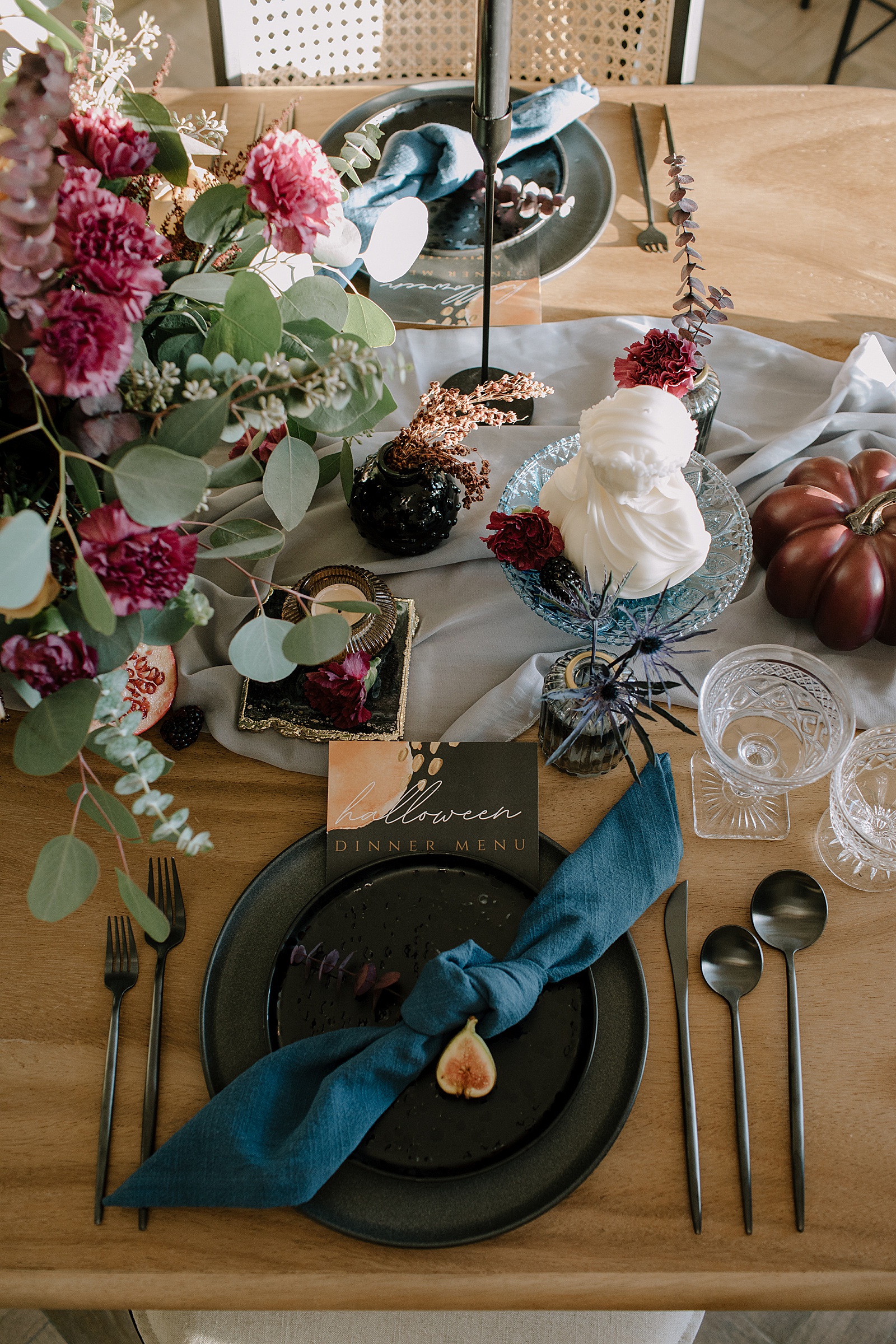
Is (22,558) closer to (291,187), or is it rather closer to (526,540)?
(291,187)

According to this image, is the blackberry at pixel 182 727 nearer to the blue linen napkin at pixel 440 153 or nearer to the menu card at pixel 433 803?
the menu card at pixel 433 803

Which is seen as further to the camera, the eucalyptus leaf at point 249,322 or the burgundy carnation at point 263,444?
the burgundy carnation at point 263,444

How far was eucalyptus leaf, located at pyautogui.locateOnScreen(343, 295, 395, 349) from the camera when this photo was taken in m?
0.73

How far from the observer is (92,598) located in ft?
1.66

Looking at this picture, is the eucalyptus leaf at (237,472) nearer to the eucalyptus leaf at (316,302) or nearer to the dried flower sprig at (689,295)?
the eucalyptus leaf at (316,302)

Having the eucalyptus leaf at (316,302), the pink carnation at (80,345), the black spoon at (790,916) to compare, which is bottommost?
the black spoon at (790,916)

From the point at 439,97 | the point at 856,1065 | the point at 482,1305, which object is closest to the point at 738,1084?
the point at 856,1065

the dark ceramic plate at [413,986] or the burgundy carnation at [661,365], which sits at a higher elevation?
the burgundy carnation at [661,365]

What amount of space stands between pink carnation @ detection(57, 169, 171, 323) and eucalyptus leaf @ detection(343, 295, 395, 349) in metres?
0.23

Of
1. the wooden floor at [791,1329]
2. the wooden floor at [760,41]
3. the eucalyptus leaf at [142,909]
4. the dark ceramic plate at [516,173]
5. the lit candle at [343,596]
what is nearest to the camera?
the eucalyptus leaf at [142,909]

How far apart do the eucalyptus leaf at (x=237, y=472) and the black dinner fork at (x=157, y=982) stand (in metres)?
0.31

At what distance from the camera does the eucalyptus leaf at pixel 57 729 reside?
0.56 m

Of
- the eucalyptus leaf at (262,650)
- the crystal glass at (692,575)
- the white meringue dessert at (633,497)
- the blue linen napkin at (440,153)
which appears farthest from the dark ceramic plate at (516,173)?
the eucalyptus leaf at (262,650)

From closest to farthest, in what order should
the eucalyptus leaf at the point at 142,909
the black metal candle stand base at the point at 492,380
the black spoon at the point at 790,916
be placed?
the eucalyptus leaf at the point at 142,909
the black spoon at the point at 790,916
the black metal candle stand base at the point at 492,380
